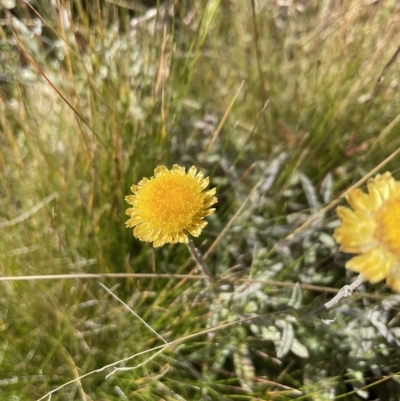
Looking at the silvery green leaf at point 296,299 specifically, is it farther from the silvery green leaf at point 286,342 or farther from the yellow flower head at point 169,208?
the yellow flower head at point 169,208

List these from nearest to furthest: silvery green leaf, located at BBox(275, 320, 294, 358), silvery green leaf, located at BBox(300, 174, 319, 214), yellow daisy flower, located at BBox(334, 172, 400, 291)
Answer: yellow daisy flower, located at BBox(334, 172, 400, 291)
silvery green leaf, located at BBox(275, 320, 294, 358)
silvery green leaf, located at BBox(300, 174, 319, 214)

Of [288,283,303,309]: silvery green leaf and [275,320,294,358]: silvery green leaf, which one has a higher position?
[288,283,303,309]: silvery green leaf

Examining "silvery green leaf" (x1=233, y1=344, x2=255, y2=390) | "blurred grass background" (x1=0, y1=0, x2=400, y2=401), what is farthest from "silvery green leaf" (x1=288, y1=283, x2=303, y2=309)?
"silvery green leaf" (x1=233, y1=344, x2=255, y2=390)

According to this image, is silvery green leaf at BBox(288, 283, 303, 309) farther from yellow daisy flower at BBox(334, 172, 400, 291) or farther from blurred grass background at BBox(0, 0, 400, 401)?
yellow daisy flower at BBox(334, 172, 400, 291)

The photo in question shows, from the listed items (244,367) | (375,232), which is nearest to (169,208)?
(375,232)

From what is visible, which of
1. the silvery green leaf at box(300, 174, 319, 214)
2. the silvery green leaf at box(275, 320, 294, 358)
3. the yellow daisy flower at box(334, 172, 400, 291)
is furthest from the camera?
the silvery green leaf at box(300, 174, 319, 214)

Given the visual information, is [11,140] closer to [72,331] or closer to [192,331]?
[72,331]

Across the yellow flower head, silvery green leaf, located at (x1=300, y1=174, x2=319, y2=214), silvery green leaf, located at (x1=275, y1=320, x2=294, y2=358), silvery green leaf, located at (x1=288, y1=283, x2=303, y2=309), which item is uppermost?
silvery green leaf, located at (x1=300, y1=174, x2=319, y2=214)

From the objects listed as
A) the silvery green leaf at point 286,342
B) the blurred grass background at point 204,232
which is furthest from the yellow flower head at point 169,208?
the silvery green leaf at point 286,342

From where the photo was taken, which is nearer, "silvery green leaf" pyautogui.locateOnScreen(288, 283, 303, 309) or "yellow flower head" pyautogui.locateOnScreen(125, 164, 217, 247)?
"yellow flower head" pyautogui.locateOnScreen(125, 164, 217, 247)
